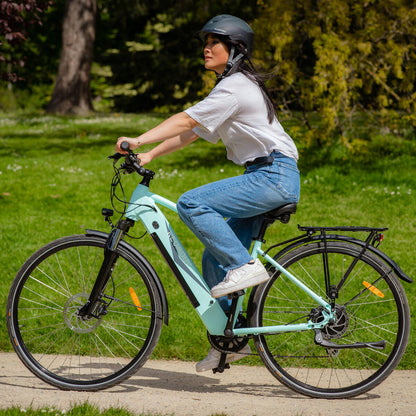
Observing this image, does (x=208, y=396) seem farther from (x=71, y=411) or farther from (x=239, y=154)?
(x=239, y=154)

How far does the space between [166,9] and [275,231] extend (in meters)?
19.5

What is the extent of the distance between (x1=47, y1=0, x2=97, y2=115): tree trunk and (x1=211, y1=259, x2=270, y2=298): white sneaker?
14.1 m

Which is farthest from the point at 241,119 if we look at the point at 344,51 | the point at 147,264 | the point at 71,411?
the point at 344,51

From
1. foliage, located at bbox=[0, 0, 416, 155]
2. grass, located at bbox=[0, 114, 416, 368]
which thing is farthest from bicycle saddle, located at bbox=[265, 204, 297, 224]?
foliage, located at bbox=[0, 0, 416, 155]

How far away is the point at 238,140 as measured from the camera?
3.36 meters

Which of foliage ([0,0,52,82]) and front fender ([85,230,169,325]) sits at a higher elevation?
foliage ([0,0,52,82])

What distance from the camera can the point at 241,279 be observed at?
330cm

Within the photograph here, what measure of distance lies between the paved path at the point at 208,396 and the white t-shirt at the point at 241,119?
130 cm

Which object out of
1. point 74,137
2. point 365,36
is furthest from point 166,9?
point 365,36

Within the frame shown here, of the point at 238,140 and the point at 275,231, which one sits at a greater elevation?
the point at 238,140

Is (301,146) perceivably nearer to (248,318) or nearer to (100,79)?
(248,318)

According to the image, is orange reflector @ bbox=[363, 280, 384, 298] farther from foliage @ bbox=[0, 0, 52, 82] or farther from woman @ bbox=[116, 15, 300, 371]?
foliage @ bbox=[0, 0, 52, 82]

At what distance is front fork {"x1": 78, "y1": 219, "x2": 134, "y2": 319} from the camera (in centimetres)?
347

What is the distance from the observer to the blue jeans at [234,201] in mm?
A: 3262
